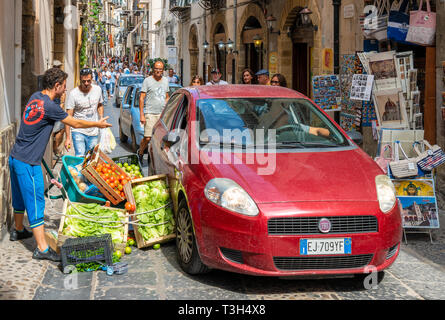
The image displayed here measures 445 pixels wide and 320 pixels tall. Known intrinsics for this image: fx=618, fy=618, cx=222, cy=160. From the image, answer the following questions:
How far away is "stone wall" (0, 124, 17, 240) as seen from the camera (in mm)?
6531

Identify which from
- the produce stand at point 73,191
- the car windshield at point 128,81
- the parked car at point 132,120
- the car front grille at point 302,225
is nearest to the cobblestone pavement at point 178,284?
the car front grille at point 302,225

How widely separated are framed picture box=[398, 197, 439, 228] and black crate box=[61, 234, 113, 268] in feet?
10.8

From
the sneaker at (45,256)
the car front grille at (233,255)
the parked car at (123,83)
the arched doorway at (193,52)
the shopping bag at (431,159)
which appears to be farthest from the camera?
the arched doorway at (193,52)

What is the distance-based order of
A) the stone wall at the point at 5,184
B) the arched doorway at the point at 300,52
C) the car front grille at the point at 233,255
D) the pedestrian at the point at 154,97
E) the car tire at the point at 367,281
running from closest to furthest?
the car front grille at the point at 233,255 < the car tire at the point at 367,281 < the stone wall at the point at 5,184 < the pedestrian at the point at 154,97 < the arched doorway at the point at 300,52

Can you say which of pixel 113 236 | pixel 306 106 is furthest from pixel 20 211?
pixel 306 106

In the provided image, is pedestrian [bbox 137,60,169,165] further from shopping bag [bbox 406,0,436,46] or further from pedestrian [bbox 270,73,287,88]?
shopping bag [bbox 406,0,436,46]

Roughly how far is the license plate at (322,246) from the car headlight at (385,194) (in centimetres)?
48

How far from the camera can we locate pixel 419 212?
6.91m

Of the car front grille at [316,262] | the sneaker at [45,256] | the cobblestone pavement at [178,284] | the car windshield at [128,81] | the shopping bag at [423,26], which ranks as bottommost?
the cobblestone pavement at [178,284]

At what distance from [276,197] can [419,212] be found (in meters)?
2.80

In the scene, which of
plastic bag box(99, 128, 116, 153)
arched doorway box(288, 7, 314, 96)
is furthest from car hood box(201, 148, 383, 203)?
arched doorway box(288, 7, 314, 96)

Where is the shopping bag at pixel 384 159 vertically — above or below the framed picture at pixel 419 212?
above

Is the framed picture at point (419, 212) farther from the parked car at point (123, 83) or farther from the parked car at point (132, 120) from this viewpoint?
the parked car at point (123, 83)

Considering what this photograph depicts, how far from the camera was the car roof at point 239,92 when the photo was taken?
6371 mm
